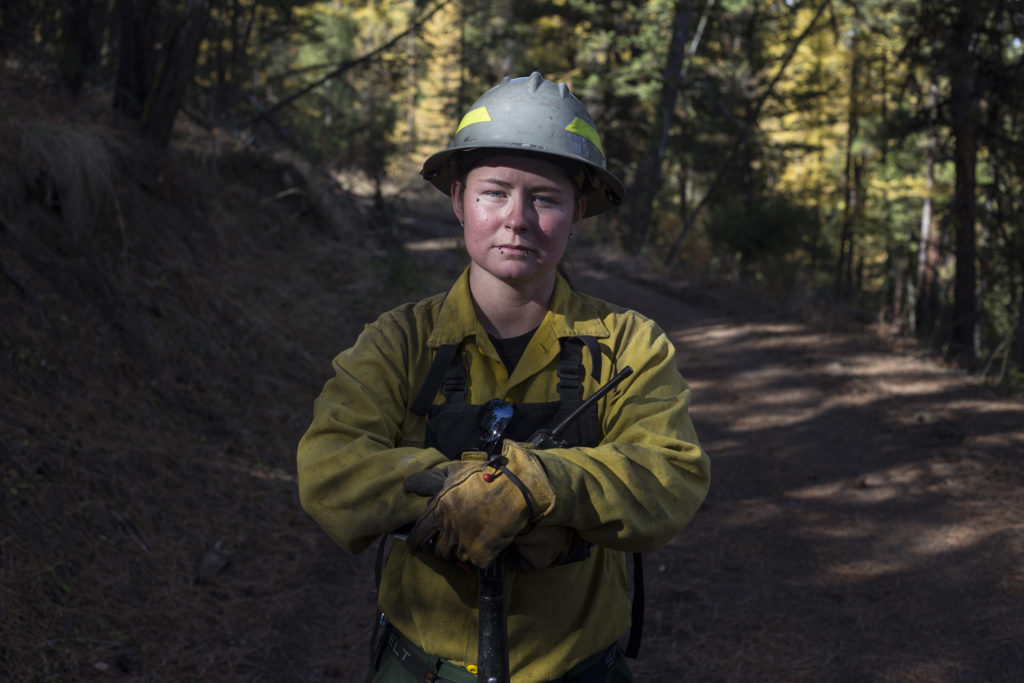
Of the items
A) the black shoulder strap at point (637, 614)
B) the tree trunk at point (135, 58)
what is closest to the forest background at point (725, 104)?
the tree trunk at point (135, 58)

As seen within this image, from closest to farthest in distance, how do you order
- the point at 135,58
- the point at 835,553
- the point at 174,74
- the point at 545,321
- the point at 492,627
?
the point at 492,627 < the point at 545,321 < the point at 835,553 < the point at 174,74 < the point at 135,58

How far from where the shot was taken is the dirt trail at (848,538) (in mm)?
4320

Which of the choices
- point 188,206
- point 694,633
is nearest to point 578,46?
point 188,206

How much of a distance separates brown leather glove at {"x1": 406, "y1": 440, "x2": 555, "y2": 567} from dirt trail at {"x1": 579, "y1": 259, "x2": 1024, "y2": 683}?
9.26 feet

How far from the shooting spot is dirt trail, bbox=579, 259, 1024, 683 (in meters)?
4.32

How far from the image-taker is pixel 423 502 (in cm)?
186

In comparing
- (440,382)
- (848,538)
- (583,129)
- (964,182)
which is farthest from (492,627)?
(964,182)

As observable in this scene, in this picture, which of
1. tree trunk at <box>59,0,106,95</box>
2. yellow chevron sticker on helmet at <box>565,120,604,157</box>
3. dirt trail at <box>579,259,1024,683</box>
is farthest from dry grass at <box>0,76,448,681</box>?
yellow chevron sticker on helmet at <box>565,120,604,157</box>

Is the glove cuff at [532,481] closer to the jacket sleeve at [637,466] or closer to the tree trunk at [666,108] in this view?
the jacket sleeve at [637,466]

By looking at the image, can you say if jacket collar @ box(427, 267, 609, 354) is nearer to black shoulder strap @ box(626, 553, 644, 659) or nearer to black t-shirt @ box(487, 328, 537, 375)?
black t-shirt @ box(487, 328, 537, 375)

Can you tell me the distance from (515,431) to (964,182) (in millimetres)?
13382

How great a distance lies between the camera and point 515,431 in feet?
6.81

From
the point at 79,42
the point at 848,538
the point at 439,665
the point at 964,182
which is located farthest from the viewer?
the point at 964,182

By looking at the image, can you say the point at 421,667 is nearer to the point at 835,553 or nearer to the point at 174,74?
the point at 835,553
